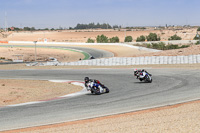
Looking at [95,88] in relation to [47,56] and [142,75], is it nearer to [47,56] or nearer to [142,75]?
[142,75]

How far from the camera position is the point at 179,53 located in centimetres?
4100

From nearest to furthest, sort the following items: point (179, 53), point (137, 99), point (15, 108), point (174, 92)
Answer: point (15, 108), point (137, 99), point (174, 92), point (179, 53)

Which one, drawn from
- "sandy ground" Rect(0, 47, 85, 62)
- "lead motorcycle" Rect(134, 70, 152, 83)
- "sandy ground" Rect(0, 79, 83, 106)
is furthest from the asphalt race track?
"sandy ground" Rect(0, 47, 85, 62)

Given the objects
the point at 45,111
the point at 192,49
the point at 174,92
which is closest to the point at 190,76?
the point at 174,92

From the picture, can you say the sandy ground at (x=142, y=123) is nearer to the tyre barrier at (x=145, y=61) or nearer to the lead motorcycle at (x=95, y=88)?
the lead motorcycle at (x=95, y=88)

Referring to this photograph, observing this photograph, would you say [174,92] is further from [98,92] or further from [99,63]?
[99,63]

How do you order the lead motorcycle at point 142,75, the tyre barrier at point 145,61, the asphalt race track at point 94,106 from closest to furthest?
the asphalt race track at point 94,106 → the lead motorcycle at point 142,75 → the tyre barrier at point 145,61

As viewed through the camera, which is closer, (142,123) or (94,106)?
(142,123)

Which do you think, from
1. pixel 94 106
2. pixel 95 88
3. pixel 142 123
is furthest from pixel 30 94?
pixel 142 123

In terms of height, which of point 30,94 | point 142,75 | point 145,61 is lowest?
point 30,94

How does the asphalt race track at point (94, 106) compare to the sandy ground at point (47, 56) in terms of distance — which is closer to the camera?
the asphalt race track at point (94, 106)

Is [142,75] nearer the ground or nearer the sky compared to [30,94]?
nearer the sky

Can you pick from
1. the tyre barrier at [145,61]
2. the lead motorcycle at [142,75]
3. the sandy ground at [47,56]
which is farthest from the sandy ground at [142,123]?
the sandy ground at [47,56]

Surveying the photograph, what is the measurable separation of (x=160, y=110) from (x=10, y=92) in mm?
10889
